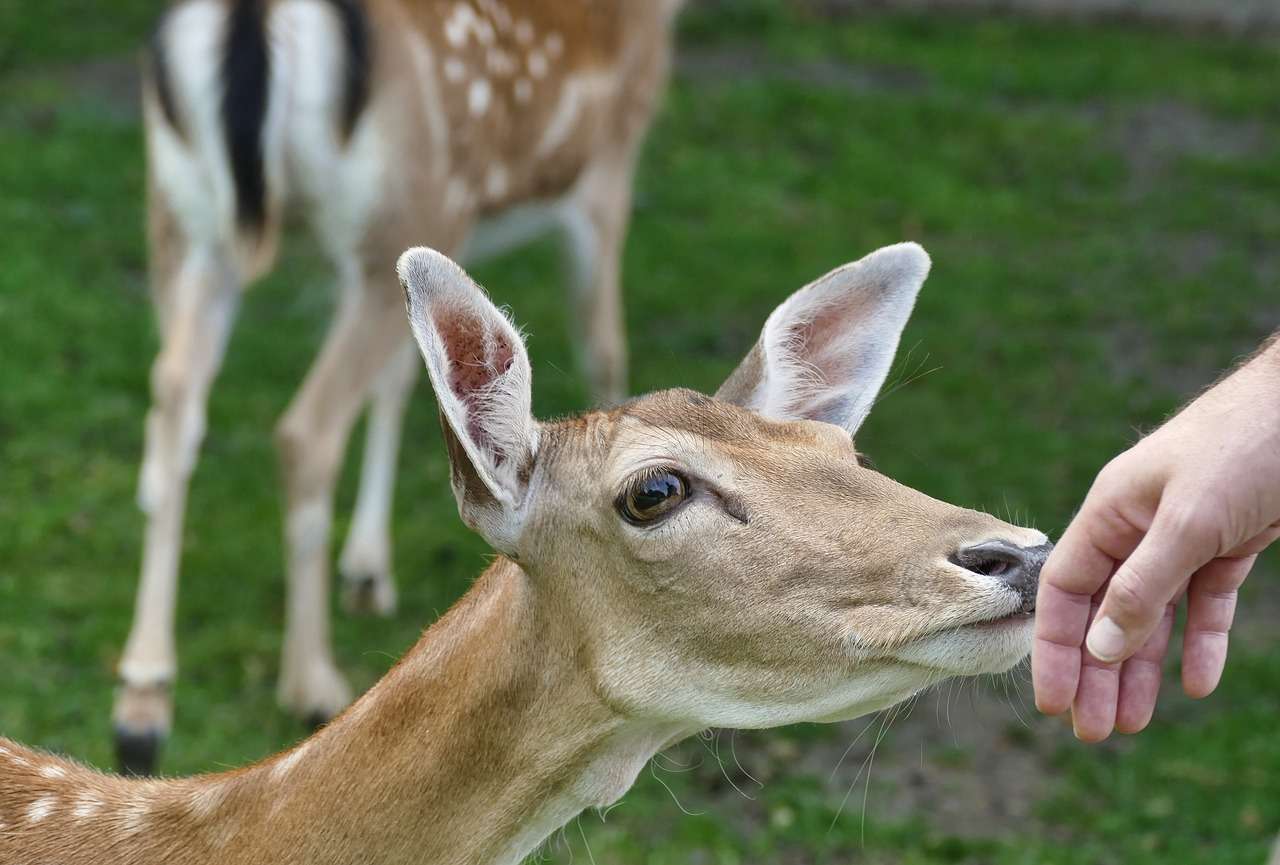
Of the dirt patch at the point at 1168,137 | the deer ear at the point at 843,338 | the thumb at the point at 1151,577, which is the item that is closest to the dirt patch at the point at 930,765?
the deer ear at the point at 843,338

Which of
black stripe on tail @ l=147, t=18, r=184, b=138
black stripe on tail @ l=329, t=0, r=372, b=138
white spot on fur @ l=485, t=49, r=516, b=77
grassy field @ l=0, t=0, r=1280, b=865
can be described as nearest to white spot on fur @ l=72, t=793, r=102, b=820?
grassy field @ l=0, t=0, r=1280, b=865

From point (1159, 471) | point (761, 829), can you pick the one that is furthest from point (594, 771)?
point (761, 829)

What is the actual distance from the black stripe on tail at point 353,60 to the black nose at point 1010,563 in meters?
3.34

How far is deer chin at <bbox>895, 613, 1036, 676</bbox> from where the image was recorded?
7.79 feet

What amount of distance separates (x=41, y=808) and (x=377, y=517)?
3266 mm

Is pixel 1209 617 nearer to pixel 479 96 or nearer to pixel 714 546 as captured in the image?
pixel 714 546

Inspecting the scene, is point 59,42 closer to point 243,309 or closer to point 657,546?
point 243,309

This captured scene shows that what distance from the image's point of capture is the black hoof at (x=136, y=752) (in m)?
4.96

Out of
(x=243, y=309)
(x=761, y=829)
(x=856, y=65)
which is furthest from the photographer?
(x=856, y=65)

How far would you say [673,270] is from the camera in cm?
879

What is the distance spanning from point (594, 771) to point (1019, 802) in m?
2.64

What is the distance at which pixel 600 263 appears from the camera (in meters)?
7.11

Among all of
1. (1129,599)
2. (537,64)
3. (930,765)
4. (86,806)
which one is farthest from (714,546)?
(537,64)

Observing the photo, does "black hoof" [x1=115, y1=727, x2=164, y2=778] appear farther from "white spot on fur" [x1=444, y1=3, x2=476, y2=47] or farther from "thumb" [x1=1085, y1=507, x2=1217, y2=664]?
"thumb" [x1=1085, y1=507, x2=1217, y2=664]
